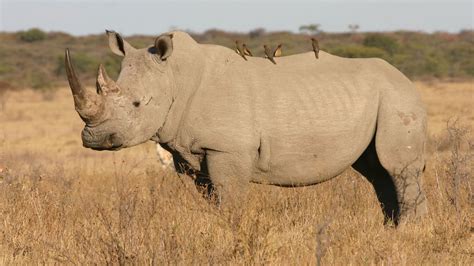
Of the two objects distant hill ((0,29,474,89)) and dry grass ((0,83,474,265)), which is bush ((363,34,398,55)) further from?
dry grass ((0,83,474,265))

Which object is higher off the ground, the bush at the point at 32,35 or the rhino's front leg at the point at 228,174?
the rhino's front leg at the point at 228,174

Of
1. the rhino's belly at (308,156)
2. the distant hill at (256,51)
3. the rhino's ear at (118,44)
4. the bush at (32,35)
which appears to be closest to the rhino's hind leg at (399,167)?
the rhino's belly at (308,156)

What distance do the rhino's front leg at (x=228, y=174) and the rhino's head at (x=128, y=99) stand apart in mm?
488

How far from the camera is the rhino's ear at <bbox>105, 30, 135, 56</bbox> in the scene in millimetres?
7004

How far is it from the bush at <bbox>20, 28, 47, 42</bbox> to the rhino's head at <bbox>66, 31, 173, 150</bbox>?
60.4 metres

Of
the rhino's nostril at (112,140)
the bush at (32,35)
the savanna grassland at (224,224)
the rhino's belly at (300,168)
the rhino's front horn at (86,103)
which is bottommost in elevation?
the bush at (32,35)

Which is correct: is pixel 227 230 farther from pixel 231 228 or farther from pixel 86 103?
Answer: pixel 86 103

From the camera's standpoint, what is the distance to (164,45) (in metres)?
6.80

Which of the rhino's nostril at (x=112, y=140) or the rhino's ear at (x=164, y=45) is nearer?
the rhino's nostril at (x=112, y=140)

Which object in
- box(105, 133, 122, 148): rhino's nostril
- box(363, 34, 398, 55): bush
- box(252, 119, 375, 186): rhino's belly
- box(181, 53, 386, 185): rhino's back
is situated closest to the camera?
box(105, 133, 122, 148): rhino's nostril

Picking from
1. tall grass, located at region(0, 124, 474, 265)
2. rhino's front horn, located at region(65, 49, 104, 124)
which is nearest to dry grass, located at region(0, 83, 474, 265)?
tall grass, located at region(0, 124, 474, 265)

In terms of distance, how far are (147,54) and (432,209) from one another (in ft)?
8.93

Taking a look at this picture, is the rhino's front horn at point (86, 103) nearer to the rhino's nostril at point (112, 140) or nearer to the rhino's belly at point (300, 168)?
the rhino's nostril at point (112, 140)

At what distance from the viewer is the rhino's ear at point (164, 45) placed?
676cm
